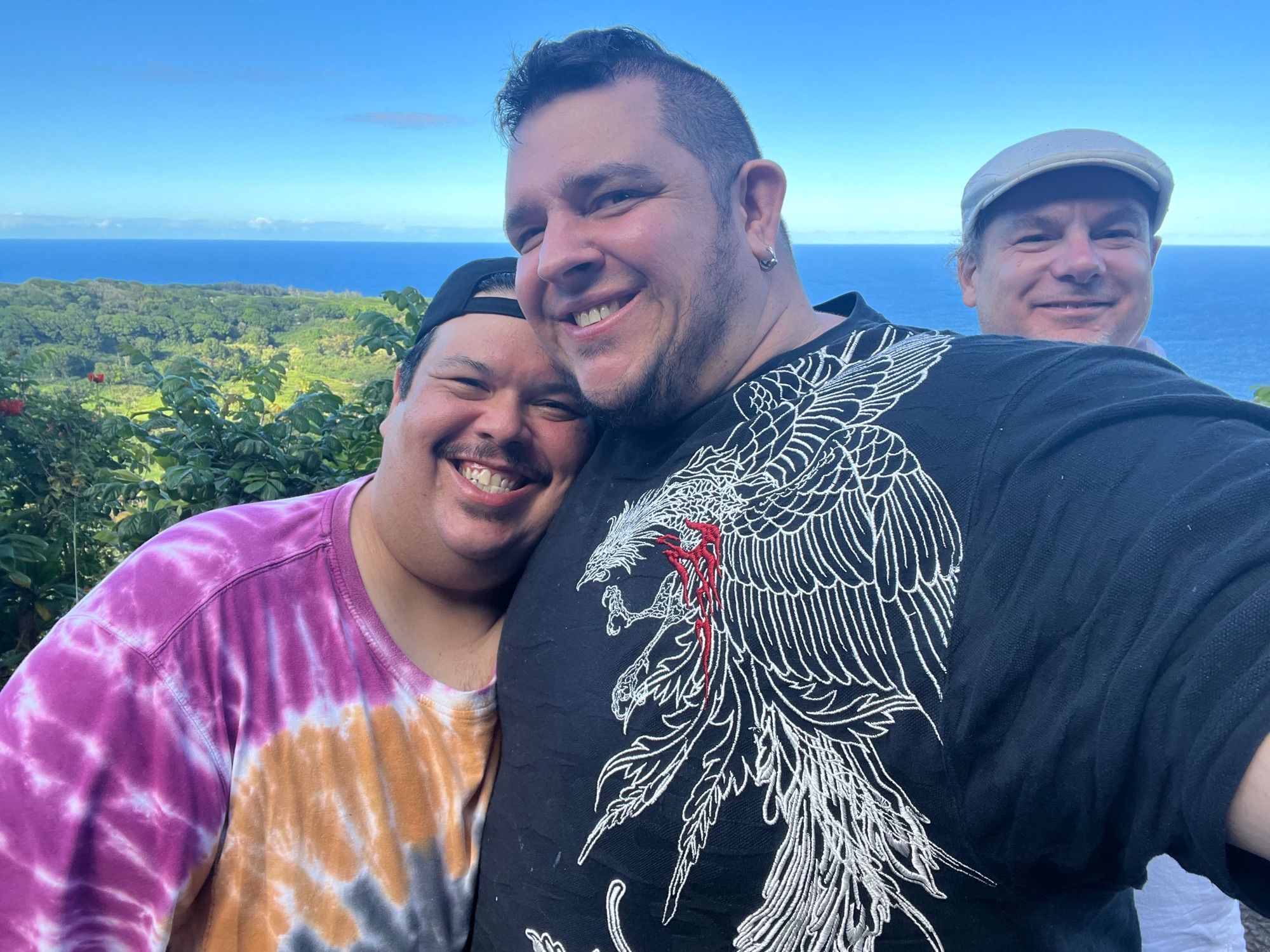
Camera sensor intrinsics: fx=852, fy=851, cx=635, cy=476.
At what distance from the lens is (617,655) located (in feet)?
4.94

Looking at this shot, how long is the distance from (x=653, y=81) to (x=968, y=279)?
165 cm

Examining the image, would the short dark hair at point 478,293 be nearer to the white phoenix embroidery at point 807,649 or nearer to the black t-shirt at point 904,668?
the black t-shirt at point 904,668

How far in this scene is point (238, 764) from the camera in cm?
160

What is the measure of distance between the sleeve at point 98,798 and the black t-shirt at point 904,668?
1.94 ft

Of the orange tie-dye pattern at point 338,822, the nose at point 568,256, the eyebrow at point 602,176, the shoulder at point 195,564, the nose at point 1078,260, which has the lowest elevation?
the orange tie-dye pattern at point 338,822

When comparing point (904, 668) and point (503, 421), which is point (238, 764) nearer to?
point (503, 421)

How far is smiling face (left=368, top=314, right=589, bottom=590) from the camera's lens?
189 cm

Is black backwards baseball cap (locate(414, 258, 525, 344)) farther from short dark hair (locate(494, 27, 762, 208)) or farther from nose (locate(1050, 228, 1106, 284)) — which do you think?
nose (locate(1050, 228, 1106, 284))

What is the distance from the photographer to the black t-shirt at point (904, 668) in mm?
970

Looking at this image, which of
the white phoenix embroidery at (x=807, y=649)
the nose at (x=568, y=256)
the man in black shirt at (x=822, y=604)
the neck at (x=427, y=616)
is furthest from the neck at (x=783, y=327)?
the neck at (x=427, y=616)

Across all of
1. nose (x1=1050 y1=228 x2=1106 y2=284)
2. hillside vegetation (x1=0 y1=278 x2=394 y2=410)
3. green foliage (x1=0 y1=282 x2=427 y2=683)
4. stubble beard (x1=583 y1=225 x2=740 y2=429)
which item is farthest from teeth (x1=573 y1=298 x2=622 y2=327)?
hillside vegetation (x1=0 y1=278 x2=394 y2=410)

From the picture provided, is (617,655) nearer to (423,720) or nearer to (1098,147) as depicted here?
(423,720)

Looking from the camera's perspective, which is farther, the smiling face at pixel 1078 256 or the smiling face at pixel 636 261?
the smiling face at pixel 1078 256

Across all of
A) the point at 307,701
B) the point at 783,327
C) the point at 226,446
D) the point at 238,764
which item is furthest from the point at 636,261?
the point at 226,446
